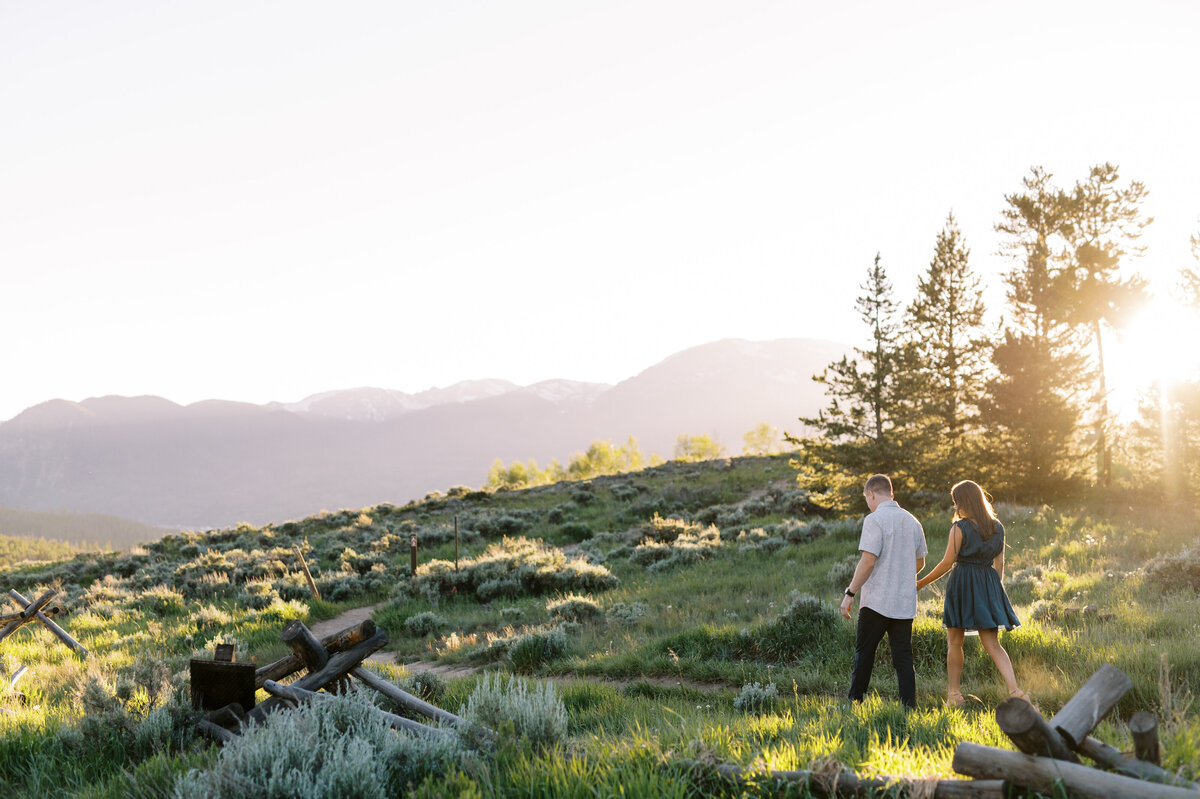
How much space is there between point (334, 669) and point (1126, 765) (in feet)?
18.7

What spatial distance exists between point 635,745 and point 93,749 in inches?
171

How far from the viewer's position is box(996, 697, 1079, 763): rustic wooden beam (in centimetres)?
285

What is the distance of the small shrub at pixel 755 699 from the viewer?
6.36m

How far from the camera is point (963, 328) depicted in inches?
1073

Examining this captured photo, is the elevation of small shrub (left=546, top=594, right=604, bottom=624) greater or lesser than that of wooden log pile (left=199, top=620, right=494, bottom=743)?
lesser

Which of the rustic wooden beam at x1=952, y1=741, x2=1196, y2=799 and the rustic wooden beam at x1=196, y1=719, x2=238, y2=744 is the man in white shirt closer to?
the rustic wooden beam at x1=952, y1=741, x2=1196, y2=799

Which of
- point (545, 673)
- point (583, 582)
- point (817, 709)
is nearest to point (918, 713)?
point (817, 709)

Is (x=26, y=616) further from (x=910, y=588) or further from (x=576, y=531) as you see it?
(x=576, y=531)

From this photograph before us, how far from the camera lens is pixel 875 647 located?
630 cm

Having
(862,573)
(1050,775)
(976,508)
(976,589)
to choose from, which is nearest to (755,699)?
(862,573)

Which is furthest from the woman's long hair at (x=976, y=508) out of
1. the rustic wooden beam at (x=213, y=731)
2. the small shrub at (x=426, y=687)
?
the rustic wooden beam at (x=213, y=731)

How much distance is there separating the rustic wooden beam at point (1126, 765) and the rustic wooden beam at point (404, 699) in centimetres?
399

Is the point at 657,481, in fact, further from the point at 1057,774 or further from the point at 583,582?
the point at 1057,774

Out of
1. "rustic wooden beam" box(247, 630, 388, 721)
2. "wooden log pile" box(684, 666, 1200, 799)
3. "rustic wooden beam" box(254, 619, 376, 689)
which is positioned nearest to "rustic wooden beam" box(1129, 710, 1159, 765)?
"wooden log pile" box(684, 666, 1200, 799)
